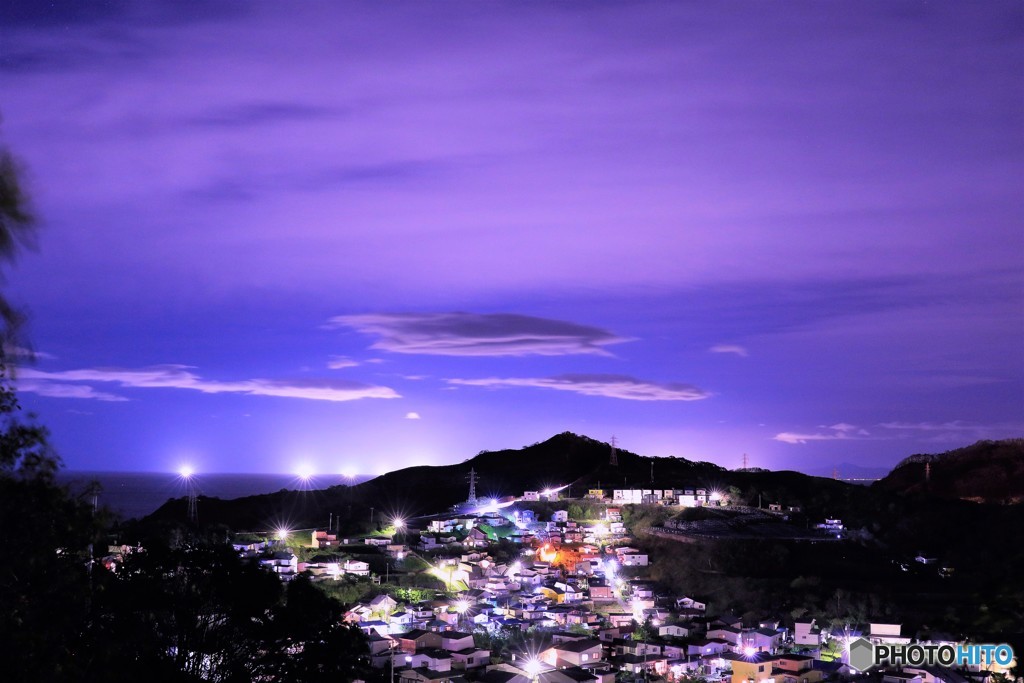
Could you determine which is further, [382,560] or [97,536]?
[382,560]

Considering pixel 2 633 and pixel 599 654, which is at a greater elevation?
pixel 2 633

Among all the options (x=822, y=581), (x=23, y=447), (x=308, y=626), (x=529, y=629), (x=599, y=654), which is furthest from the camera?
(x=822, y=581)

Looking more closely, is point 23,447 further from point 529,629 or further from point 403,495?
point 403,495

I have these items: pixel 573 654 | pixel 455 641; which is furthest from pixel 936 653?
pixel 455 641

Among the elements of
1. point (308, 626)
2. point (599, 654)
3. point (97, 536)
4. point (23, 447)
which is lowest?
point (599, 654)

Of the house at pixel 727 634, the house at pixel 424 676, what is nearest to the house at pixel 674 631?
the house at pixel 727 634

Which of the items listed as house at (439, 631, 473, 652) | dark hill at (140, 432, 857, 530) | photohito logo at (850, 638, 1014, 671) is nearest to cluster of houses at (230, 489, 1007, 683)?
house at (439, 631, 473, 652)

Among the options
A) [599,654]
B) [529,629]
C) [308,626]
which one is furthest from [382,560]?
[308,626]

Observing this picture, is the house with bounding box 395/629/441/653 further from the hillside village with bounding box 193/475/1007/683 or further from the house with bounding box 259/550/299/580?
the house with bounding box 259/550/299/580
